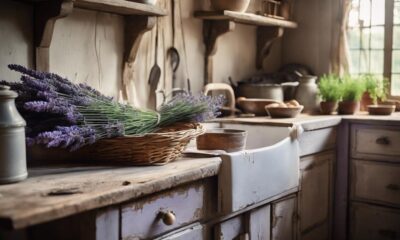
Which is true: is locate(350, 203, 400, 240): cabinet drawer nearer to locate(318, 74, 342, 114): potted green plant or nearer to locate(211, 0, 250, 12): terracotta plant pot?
locate(318, 74, 342, 114): potted green plant

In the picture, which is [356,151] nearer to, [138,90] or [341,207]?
[341,207]

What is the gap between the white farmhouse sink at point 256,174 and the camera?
1584 mm

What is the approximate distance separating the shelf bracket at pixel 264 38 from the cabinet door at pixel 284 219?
1216mm

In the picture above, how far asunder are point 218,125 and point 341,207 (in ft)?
2.71

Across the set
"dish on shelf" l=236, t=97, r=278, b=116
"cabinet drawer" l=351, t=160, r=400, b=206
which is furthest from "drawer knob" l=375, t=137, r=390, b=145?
"dish on shelf" l=236, t=97, r=278, b=116

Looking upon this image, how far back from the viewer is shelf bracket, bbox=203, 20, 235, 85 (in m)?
2.63

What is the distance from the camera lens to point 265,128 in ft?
7.73

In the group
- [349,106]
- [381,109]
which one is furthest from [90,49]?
[381,109]

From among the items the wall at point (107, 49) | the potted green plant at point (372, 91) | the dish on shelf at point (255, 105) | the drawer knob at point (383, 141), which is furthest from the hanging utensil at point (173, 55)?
the potted green plant at point (372, 91)

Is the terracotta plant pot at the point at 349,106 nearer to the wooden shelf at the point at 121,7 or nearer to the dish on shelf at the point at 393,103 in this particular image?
the dish on shelf at the point at 393,103

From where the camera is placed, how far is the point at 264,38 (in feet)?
10.3

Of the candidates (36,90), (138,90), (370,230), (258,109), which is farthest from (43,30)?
(370,230)

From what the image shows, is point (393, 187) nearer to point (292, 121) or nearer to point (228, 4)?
point (292, 121)

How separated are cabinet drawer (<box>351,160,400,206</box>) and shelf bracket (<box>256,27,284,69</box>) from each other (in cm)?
93
